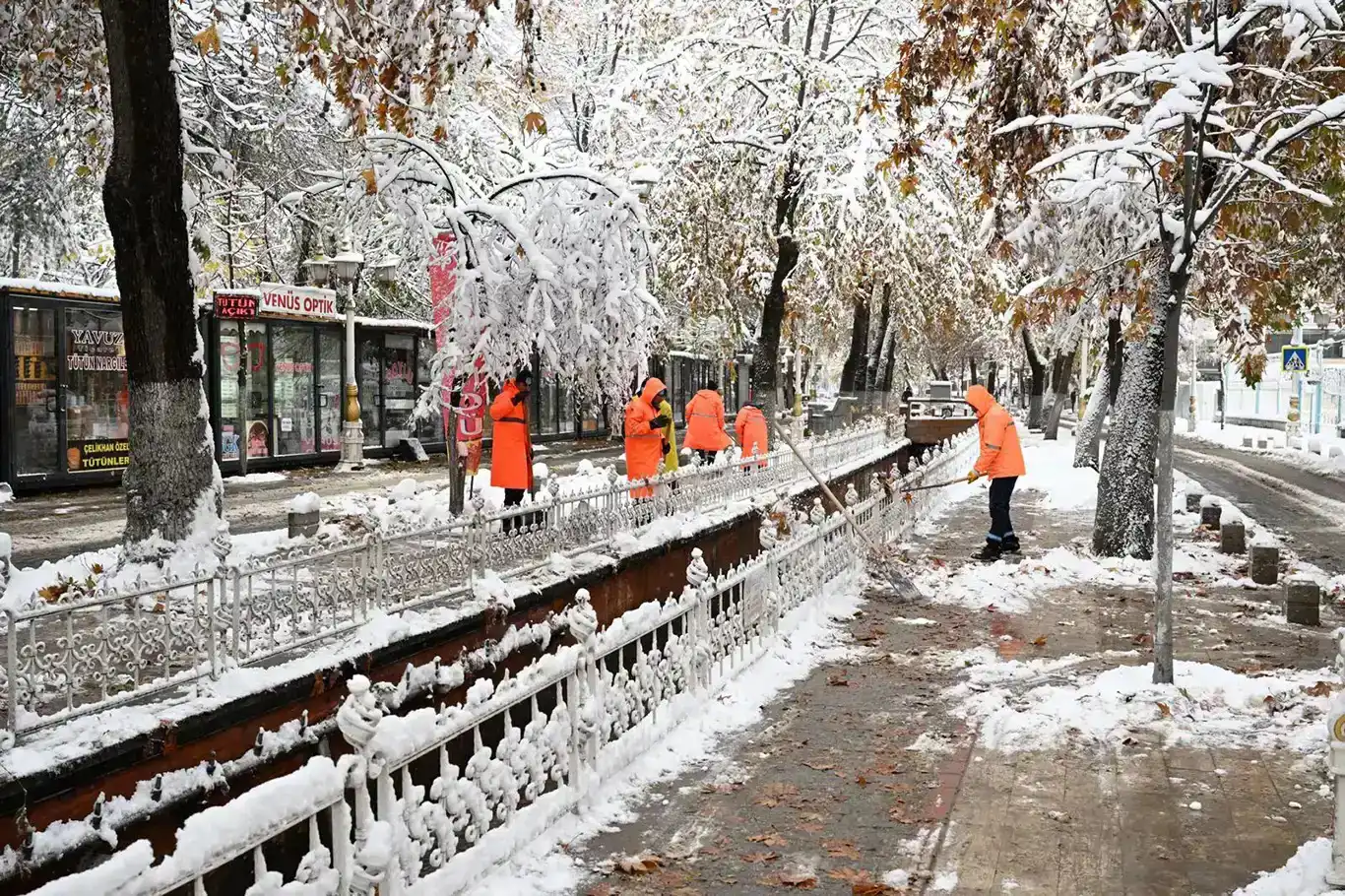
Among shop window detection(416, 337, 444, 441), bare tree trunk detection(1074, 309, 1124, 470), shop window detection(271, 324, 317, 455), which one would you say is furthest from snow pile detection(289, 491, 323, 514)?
bare tree trunk detection(1074, 309, 1124, 470)

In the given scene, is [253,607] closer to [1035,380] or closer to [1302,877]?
[1302,877]

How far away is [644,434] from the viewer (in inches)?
500

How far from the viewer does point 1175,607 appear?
10.9 meters

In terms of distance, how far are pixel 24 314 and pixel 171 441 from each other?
1079 centimetres

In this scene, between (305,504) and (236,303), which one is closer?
(305,504)

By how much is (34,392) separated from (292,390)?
5.61 m

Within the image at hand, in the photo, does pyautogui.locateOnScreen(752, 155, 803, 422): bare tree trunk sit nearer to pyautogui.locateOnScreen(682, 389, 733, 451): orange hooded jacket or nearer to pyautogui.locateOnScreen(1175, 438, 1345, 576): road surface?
pyautogui.locateOnScreen(682, 389, 733, 451): orange hooded jacket

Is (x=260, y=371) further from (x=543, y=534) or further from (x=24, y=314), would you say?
(x=543, y=534)

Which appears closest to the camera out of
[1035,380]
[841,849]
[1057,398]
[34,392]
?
[841,849]

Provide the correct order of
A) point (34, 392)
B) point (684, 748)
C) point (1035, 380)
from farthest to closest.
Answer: point (1035, 380)
point (34, 392)
point (684, 748)

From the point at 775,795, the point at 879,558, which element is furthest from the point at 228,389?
the point at 775,795

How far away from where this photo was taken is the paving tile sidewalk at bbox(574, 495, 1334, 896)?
16.0 feet

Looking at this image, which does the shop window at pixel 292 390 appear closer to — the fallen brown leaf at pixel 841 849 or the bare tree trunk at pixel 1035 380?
the fallen brown leaf at pixel 841 849

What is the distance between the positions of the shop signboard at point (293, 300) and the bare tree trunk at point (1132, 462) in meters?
12.8
